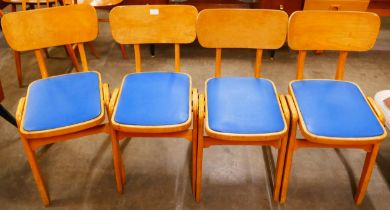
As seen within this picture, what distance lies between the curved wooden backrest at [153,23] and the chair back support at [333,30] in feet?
1.69

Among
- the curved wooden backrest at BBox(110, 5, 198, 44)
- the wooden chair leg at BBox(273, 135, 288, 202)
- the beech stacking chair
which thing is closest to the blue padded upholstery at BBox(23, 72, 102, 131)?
the beech stacking chair

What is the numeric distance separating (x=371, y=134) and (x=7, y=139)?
6.50 feet

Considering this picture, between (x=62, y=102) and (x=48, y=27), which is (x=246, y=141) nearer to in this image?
(x=62, y=102)

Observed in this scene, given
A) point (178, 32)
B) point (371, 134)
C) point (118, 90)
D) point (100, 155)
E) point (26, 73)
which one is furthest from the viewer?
point (26, 73)

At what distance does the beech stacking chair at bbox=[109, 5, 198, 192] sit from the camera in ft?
4.84

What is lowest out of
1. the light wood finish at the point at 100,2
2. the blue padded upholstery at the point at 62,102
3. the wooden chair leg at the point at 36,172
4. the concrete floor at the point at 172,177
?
the concrete floor at the point at 172,177

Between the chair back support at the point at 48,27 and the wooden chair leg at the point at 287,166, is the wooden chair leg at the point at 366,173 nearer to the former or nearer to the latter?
the wooden chair leg at the point at 287,166

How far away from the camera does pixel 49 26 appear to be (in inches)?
70.0

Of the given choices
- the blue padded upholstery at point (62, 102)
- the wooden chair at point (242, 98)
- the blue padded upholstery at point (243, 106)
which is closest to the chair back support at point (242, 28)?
the wooden chair at point (242, 98)

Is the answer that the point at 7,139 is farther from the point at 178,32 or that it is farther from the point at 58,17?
the point at 178,32

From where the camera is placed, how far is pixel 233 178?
1.87 meters

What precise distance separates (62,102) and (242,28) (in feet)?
3.05

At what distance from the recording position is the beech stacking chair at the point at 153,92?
147 centimetres

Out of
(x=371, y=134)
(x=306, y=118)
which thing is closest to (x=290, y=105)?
(x=306, y=118)
